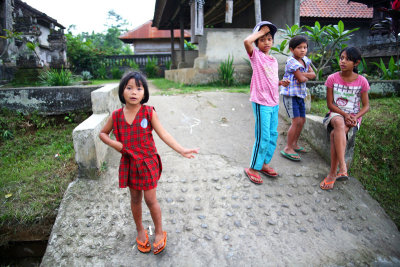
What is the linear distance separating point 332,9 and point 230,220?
53.3 feet

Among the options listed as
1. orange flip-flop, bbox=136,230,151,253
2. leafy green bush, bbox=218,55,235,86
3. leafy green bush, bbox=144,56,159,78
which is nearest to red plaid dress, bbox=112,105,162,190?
orange flip-flop, bbox=136,230,151,253

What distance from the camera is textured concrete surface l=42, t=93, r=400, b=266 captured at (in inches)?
80.8

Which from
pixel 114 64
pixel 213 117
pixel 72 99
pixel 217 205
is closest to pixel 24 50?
pixel 72 99

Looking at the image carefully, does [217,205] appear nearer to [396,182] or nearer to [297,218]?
[297,218]

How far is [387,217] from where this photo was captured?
2551 mm

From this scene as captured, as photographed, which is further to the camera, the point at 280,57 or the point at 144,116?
the point at 280,57

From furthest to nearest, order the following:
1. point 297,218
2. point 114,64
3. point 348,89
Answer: point 114,64 → point 348,89 → point 297,218

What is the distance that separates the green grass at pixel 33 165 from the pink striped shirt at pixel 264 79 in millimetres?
2173

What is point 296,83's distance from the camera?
304 cm

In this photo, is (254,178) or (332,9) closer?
(254,178)

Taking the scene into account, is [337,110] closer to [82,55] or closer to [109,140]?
[109,140]

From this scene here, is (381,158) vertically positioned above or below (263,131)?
below

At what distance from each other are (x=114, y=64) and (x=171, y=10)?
533 centimetres

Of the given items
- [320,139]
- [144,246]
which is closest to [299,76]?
[320,139]
